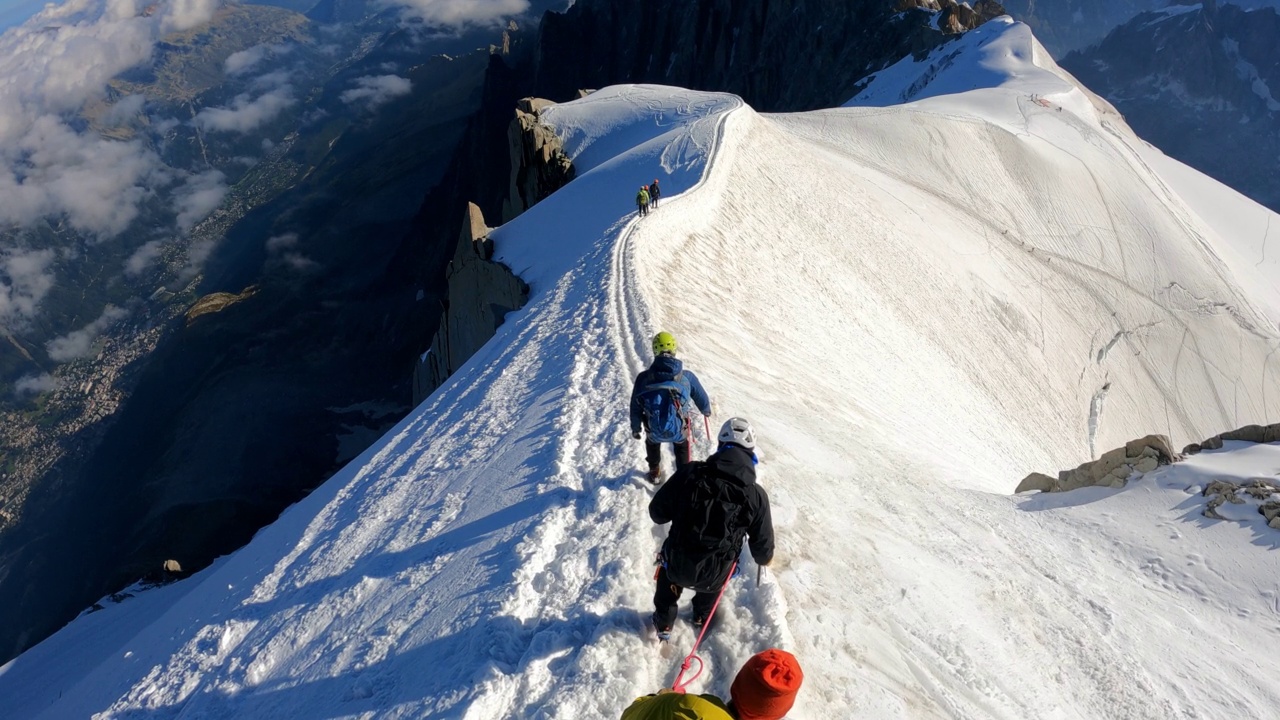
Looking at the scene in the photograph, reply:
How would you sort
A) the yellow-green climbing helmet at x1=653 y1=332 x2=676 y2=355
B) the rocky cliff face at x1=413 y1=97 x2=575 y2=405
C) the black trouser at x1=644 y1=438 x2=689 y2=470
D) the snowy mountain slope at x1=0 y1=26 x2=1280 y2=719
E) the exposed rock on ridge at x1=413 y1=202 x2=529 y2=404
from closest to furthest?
the snowy mountain slope at x1=0 y1=26 x2=1280 y2=719 < the yellow-green climbing helmet at x1=653 y1=332 x2=676 y2=355 < the black trouser at x1=644 y1=438 x2=689 y2=470 < the exposed rock on ridge at x1=413 y1=202 x2=529 y2=404 < the rocky cliff face at x1=413 y1=97 x2=575 y2=405

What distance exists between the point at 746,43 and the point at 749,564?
92979mm

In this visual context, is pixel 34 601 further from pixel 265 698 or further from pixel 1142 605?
pixel 1142 605

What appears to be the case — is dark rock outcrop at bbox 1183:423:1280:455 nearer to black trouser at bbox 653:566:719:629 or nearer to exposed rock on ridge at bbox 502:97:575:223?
black trouser at bbox 653:566:719:629

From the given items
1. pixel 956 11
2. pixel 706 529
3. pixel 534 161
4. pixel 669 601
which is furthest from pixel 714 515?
pixel 956 11

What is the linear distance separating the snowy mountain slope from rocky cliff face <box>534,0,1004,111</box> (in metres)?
55.3

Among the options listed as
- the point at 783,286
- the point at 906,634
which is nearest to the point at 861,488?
the point at 906,634

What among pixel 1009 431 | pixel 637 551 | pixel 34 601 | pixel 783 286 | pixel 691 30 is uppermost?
pixel 691 30

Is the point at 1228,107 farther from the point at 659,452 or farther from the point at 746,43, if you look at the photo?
the point at 659,452

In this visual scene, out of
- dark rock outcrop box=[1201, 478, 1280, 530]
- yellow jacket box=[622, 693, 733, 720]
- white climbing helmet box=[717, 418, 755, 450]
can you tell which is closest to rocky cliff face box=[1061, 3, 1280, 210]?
dark rock outcrop box=[1201, 478, 1280, 530]

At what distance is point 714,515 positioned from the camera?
4801 millimetres

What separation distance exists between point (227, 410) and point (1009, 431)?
87982mm

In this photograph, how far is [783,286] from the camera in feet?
64.6

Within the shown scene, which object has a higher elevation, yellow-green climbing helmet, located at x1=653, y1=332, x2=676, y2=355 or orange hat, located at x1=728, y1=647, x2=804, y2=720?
yellow-green climbing helmet, located at x1=653, y1=332, x2=676, y2=355

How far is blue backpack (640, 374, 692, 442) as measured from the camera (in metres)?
7.36
